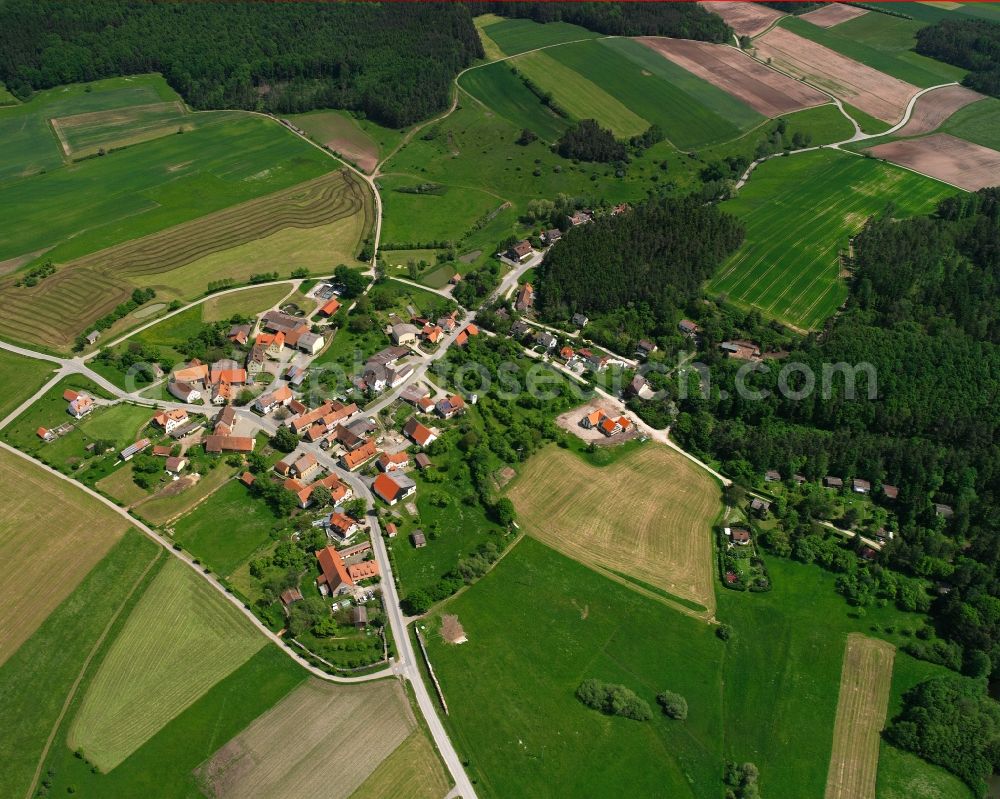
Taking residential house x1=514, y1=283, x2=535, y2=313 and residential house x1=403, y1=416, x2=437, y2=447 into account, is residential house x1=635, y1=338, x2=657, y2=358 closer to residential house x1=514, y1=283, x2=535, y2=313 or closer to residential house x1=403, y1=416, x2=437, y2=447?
residential house x1=514, y1=283, x2=535, y2=313

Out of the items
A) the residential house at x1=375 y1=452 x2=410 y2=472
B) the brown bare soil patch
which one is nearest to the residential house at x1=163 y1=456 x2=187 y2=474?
the residential house at x1=375 y1=452 x2=410 y2=472

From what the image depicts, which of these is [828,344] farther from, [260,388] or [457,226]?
[260,388]

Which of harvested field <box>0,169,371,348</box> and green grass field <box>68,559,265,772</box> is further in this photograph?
harvested field <box>0,169,371,348</box>

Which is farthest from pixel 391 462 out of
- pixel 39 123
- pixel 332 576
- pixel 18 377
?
pixel 39 123

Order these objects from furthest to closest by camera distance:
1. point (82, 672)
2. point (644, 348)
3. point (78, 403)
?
point (644, 348) < point (78, 403) < point (82, 672)

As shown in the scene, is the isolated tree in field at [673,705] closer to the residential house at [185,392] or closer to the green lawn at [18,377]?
the residential house at [185,392]

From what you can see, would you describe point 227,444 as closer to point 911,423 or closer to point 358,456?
point 358,456
